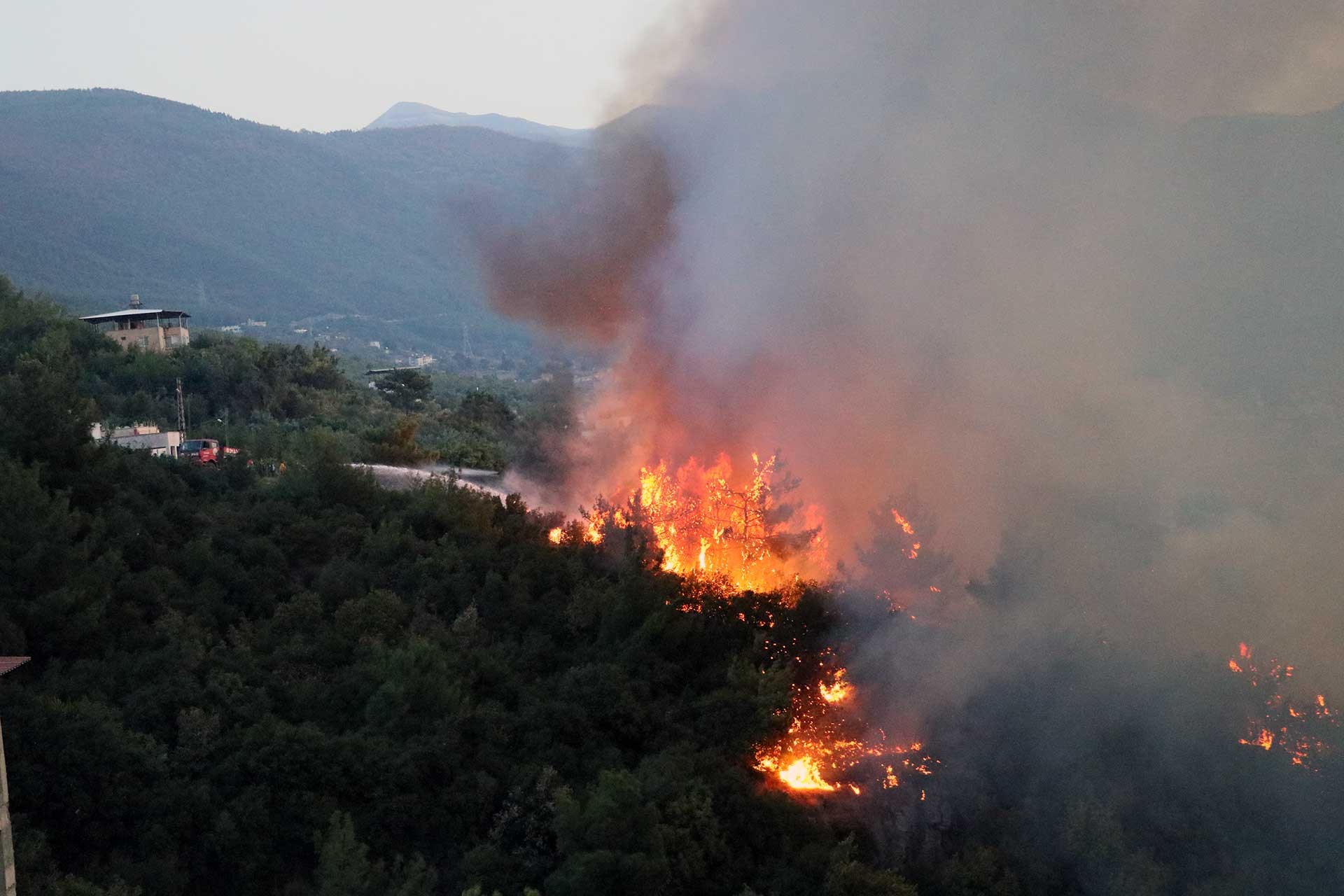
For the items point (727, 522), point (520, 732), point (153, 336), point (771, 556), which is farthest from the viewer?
point (153, 336)

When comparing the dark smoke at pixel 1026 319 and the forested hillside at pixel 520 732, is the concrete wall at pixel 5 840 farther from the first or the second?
the dark smoke at pixel 1026 319

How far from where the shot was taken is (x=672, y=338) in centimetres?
2552

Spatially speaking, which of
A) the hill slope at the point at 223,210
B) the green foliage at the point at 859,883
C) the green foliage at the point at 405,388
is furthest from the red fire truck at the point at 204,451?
the hill slope at the point at 223,210

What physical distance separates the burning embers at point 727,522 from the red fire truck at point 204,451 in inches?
447

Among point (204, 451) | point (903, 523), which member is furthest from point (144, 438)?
point (903, 523)

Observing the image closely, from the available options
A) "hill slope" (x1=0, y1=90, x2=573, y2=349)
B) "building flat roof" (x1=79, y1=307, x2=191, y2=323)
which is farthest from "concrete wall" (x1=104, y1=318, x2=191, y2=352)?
"hill slope" (x1=0, y1=90, x2=573, y2=349)

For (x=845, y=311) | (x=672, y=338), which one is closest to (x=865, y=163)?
(x=845, y=311)

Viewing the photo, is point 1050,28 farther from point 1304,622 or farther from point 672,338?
point 1304,622

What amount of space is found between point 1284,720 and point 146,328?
4660 centimetres

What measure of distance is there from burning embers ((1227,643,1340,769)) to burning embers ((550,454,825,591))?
254 inches

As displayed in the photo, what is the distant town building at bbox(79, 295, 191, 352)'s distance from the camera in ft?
174

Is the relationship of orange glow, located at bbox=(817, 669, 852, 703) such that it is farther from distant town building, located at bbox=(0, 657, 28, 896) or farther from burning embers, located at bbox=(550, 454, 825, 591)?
distant town building, located at bbox=(0, 657, 28, 896)

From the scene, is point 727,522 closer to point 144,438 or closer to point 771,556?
point 771,556

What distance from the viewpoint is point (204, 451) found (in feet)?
113
